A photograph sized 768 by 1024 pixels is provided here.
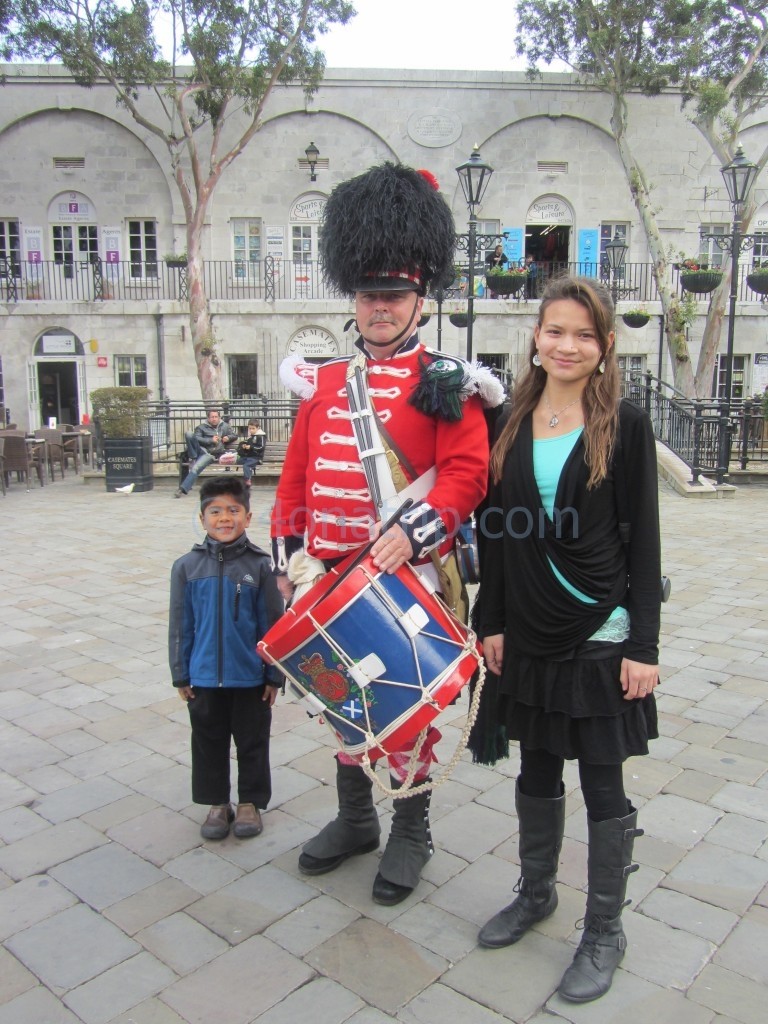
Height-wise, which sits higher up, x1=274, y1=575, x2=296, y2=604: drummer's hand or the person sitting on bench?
x1=274, y1=575, x2=296, y2=604: drummer's hand

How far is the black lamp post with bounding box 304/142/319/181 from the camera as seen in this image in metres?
20.3

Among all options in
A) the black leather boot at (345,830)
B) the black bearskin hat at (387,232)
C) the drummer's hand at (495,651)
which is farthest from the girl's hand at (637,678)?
the black bearskin hat at (387,232)

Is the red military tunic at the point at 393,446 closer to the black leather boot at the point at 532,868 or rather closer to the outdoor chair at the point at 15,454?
the black leather boot at the point at 532,868

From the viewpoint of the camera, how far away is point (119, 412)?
1326 cm

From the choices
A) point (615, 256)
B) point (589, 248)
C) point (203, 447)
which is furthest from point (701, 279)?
point (203, 447)

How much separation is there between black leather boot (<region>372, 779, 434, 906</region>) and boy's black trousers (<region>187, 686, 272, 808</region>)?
0.55m

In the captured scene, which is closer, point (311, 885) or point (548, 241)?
point (311, 885)

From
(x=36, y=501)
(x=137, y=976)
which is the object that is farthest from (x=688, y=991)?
(x=36, y=501)

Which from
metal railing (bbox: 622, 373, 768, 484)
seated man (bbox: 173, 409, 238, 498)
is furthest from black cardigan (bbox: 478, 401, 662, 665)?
metal railing (bbox: 622, 373, 768, 484)

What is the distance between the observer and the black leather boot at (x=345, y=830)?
2.73 m

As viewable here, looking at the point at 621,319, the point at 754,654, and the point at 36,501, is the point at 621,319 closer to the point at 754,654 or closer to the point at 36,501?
the point at 36,501

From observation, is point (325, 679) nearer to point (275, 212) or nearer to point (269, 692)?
point (269, 692)

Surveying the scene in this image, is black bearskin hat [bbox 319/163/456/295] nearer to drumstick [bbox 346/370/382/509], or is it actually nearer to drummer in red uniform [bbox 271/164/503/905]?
drummer in red uniform [bbox 271/164/503/905]

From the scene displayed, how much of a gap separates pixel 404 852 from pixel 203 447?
1051 centimetres
